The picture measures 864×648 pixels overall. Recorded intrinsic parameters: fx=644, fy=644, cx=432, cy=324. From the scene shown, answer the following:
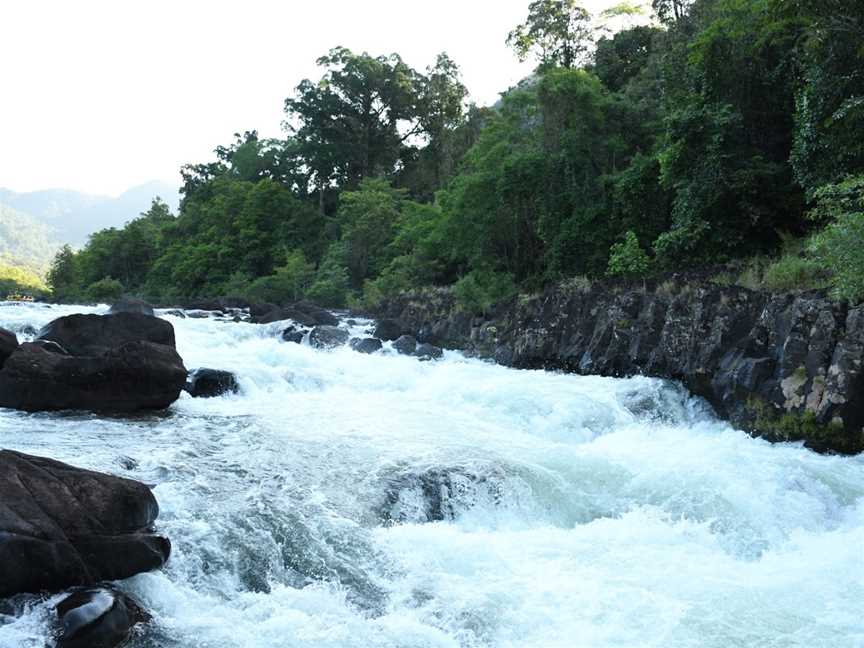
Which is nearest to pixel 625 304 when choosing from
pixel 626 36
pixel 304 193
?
pixel 626 36

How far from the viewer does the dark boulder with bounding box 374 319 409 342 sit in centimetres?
2259

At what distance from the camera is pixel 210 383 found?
1321 centimetres

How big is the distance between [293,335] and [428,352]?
4.72 m

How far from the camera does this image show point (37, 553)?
4934 mm

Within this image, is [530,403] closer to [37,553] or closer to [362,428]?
[362,428]

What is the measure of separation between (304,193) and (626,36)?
3075 cm

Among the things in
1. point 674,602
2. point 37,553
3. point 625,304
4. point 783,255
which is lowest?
point 674,602

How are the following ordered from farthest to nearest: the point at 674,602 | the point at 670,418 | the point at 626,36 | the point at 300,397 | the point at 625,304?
the point at 626,36 → the point at 625,304 → the point at 300,397 → the point at 670,418 → the point at 674,602

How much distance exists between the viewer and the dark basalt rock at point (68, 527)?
16.1 feet

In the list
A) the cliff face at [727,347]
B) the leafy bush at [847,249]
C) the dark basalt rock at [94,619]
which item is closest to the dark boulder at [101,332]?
the dark basalt rock at [94,619]

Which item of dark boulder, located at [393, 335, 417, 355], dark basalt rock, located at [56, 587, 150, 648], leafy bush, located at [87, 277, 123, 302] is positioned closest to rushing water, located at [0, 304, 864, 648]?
dark basalt rock, located at [56, 587, 150, 648]

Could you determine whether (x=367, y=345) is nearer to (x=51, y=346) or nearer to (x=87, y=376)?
(x=51, y=346)

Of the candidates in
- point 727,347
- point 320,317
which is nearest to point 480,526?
point 727,347

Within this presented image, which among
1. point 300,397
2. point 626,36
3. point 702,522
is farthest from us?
point 626,36
